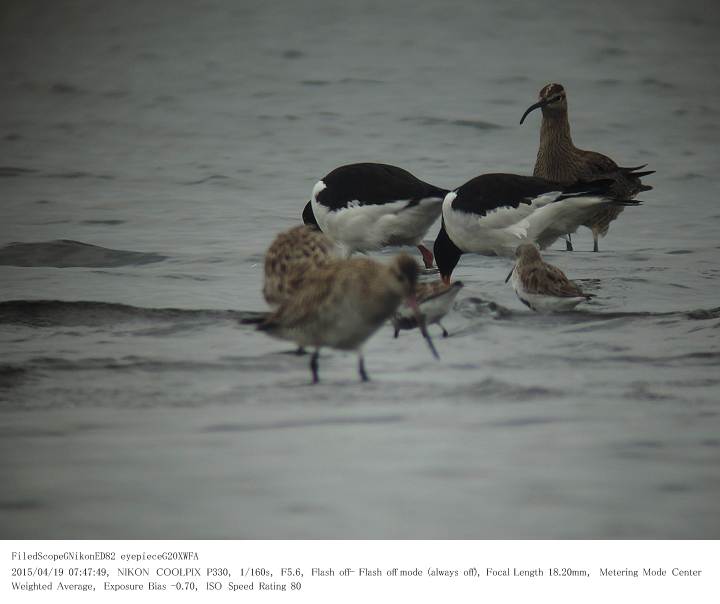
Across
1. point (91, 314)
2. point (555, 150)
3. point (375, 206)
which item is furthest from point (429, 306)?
point (555, 150)

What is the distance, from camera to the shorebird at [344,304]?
6.62 metres

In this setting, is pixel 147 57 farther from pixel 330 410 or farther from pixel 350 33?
pixel 330 410

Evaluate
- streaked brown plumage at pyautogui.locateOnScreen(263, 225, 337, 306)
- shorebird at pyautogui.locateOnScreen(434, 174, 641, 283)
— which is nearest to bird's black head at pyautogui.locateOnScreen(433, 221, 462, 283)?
shorebird at pyautogui.locateOnScreen(434, 174, 641, 283)

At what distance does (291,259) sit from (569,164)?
5.26 metres

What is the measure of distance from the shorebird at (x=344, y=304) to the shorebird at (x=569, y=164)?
537cm

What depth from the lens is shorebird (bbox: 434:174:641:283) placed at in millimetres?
10336

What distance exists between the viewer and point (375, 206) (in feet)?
35.9

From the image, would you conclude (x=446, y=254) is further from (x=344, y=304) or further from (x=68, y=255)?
(x=344, y=304)

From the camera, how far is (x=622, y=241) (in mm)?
12586

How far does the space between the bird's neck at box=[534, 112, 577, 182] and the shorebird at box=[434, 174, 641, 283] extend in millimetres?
1589

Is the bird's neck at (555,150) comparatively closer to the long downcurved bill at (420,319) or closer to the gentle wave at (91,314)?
the gentle wave at (91,314)

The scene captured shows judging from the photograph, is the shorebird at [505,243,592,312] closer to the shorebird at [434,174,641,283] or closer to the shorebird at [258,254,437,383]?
the shorebird at [434,174,641,283]
